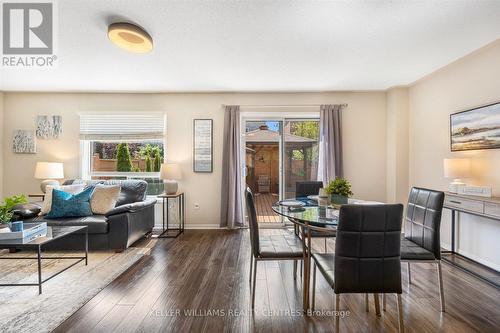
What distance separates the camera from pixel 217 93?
4543 millimetres

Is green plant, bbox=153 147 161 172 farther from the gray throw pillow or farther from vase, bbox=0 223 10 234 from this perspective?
vase, bbox=0 223 10 234

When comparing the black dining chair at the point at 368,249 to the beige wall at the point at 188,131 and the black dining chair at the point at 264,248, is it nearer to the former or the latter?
the black dining chair at the point at 264,248

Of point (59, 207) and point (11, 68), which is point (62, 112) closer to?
point (11, 68)

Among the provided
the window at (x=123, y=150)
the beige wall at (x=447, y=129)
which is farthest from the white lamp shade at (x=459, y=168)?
the window at (x=123, y=150)

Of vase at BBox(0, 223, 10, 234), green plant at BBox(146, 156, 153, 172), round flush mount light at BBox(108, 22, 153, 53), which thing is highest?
round flush mount light at BBox(108, 22, 153, 53)

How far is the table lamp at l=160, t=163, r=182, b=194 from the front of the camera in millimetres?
4094

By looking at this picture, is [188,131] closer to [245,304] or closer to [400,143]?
[245,304]

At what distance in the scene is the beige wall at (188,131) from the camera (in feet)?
14.8

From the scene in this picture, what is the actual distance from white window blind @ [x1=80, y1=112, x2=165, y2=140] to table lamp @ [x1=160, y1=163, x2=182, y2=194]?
75cm

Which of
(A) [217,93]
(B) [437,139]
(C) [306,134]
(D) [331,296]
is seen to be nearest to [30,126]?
(A) [217,93]

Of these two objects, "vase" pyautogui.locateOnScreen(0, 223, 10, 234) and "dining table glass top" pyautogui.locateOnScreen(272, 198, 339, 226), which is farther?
"vase" pyautogui.locateOnScreen(0, 223, 10, 234)

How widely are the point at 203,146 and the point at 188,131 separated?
41cm

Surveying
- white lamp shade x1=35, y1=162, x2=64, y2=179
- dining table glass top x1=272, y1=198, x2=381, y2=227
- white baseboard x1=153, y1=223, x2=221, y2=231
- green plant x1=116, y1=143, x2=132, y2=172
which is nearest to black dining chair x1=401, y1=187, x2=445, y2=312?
dining table glass top x1=272, y1=198, x2=381, y2=227

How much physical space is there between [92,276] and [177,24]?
279 centimetres
